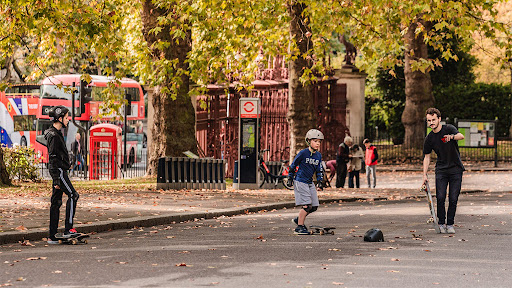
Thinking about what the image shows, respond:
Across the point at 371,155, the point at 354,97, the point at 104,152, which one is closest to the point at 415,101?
the point at 354,97

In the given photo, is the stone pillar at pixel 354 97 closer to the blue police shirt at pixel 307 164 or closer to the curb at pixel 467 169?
the curb at pixel 467 169

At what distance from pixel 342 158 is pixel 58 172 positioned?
47.3 feet

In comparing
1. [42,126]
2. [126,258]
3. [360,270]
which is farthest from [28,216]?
[42,126]

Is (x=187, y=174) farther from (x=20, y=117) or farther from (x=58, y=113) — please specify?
(x=20, y=117)

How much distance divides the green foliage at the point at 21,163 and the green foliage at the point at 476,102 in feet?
88.0

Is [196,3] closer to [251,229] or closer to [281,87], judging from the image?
[251,229]

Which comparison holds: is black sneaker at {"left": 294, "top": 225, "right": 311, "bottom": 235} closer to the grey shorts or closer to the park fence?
the grey shorts

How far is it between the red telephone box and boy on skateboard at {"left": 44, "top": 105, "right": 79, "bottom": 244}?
19.2 metres

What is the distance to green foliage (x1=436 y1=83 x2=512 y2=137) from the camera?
4462 cm

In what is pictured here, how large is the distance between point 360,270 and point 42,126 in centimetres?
3085

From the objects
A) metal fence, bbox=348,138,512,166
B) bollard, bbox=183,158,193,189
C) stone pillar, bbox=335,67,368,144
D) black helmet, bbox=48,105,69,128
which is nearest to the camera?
black helmet, bbox=48,105,69,128

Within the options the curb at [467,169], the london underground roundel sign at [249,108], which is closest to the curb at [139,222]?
the london underground roundel sign at [249,108]

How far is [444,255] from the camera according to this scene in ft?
31.4

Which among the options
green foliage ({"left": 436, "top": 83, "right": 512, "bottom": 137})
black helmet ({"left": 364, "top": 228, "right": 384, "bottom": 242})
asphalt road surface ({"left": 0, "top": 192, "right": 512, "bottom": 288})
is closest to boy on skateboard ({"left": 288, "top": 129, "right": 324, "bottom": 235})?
asphalt road surface ({"left": 0, "top": 192, "right": 512, "bottom": 288})
